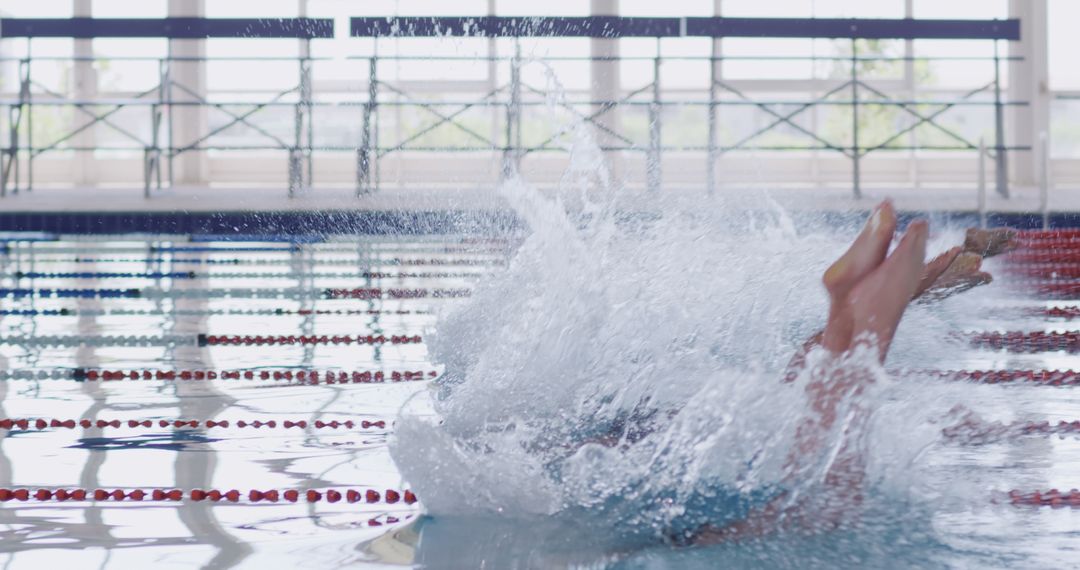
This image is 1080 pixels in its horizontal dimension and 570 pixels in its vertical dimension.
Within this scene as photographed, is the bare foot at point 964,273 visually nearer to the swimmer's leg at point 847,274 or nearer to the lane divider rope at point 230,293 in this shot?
the swimmer's leg at point 847,274

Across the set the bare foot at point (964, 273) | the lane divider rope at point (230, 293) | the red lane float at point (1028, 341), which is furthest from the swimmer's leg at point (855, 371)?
the lane divider rope at point (230, 293)

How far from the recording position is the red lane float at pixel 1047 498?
1.71 metres

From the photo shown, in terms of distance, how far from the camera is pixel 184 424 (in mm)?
2277

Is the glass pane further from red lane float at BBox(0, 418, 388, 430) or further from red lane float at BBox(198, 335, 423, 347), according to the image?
red lane float at BBox(0, 418, 388, 430)

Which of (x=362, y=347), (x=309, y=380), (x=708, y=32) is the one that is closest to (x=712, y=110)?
(x=708, y=32)

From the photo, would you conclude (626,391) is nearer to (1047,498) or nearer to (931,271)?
(931,271)

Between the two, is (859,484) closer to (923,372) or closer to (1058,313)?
(923,372)

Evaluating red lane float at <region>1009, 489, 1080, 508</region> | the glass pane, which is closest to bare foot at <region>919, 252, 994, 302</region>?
red lane float at <region>1009, 489, 1080, 508</region>

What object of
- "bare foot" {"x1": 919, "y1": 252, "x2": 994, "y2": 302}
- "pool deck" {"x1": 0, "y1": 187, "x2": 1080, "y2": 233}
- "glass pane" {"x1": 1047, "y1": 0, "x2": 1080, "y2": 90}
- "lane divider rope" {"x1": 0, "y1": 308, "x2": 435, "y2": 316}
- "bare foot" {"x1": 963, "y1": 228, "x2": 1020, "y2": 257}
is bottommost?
"lane divider rope" {"x1": 0, "y1": 308, "x2": 435, "y2": 316}

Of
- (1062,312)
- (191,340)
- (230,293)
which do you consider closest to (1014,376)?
(1062,312)

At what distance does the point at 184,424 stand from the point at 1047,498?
1.32 m

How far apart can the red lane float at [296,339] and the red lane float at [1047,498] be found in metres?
1.86

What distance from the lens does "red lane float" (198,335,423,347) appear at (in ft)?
11.1

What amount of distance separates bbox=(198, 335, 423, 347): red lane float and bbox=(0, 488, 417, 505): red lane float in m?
1.55
